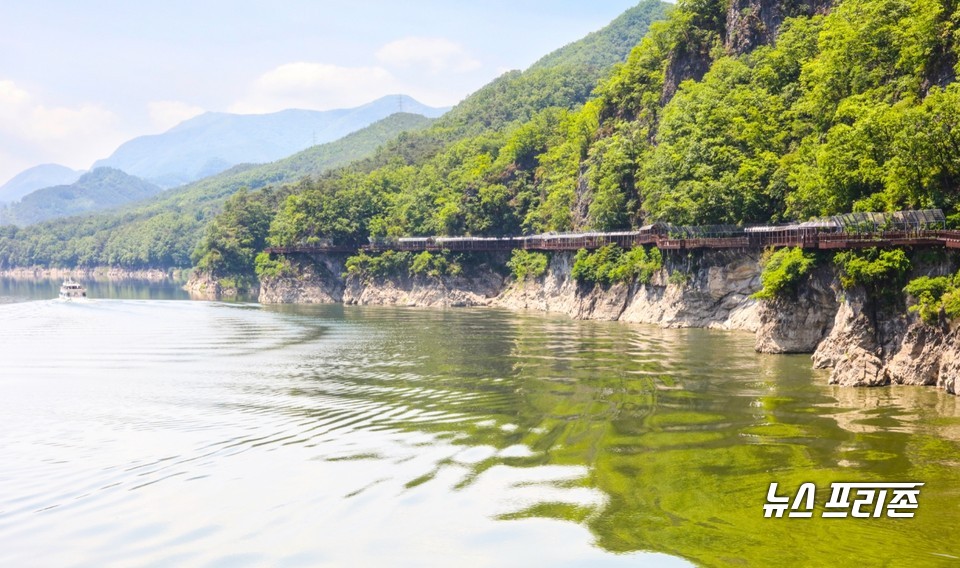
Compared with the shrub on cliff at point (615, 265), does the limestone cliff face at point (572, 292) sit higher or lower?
lower

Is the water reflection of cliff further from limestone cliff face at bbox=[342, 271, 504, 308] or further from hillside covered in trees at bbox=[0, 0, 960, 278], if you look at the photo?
limestone cliff face at bbox=[342, 271, 504, 308]

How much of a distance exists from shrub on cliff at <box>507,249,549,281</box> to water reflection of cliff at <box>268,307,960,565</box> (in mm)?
47981

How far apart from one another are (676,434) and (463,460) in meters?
9.38

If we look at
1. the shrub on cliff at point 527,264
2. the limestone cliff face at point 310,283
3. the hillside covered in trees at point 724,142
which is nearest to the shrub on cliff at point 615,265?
the hillside covered in trees at point 724,142

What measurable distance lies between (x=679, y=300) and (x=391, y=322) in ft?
104

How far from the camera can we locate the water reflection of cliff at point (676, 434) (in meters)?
25.4

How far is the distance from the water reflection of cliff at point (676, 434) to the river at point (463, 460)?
0.41ft

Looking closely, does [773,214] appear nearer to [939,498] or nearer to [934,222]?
[934,222]

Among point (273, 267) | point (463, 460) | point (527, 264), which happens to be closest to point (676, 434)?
point (463, 460)

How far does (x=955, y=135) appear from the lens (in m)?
46.4

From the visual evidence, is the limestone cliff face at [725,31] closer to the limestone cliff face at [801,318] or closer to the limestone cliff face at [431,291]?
the limestone cliff face at [431,291]

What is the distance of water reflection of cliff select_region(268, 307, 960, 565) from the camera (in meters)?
25.4

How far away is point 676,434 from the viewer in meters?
36.8

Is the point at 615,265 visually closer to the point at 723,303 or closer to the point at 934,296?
the point at 723,303
